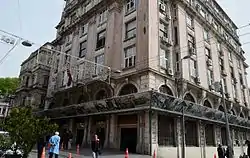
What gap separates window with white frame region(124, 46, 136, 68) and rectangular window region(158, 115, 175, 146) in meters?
5.64

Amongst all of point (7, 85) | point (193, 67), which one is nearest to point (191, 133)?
point (193, 67)

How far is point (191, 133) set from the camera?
792 inches

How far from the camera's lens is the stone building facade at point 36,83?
33438 mm

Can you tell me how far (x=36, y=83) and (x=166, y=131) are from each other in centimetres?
2488

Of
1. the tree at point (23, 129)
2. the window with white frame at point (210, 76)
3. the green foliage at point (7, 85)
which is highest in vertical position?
the green foliage at point (7, 85)

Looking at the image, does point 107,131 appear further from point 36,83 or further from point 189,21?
point 36,83

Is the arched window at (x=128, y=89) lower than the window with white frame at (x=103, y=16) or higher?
lower

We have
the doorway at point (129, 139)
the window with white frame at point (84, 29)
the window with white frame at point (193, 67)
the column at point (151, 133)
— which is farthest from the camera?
the window with white frame at point (84, 29)

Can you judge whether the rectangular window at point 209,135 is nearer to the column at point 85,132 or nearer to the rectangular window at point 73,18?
the column at point 85,132

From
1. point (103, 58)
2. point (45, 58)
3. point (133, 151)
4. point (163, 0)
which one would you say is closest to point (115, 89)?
point (103, 58)

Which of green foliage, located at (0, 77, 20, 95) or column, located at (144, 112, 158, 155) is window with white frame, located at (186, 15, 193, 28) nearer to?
column, located at (144, 112, 158, 155)

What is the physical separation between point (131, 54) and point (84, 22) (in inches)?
463

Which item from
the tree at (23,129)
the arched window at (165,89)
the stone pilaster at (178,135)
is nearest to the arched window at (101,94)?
the arched window at (165,89)

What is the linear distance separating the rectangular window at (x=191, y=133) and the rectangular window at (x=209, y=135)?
2.63 metres
